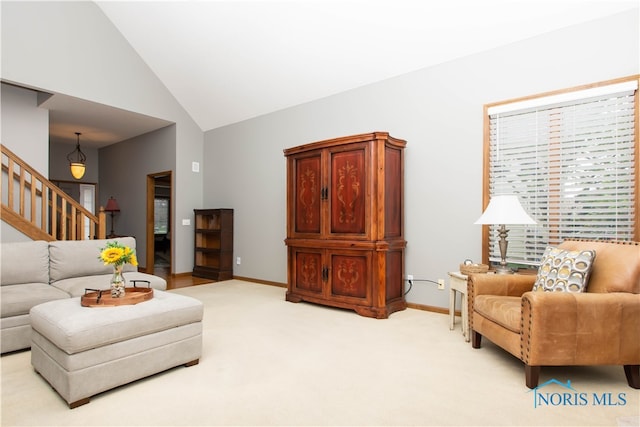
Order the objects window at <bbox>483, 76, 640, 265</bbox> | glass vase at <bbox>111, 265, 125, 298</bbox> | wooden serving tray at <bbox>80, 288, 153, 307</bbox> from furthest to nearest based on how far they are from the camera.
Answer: window at <bbox>483, 76, 640, 265</bbox> → glass vase at <bbox>111, 265, 125, 298</bbox> → wooden serving tray at <bbox>80, 288, 153, 307</bbox>

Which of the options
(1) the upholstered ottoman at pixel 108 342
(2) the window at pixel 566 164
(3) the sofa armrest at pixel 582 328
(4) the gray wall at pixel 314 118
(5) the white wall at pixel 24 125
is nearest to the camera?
(1) the upholstered ottoman at pixel 108 342

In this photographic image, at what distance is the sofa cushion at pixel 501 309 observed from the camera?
226 centimetres

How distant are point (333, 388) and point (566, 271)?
177 centimetres

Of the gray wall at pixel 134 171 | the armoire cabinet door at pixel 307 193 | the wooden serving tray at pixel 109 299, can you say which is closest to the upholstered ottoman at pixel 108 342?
the wooden serving tray at pixel 109 299

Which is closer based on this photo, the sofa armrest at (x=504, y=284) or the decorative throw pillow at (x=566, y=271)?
the decorative throw pillow at (x=566, y=271)

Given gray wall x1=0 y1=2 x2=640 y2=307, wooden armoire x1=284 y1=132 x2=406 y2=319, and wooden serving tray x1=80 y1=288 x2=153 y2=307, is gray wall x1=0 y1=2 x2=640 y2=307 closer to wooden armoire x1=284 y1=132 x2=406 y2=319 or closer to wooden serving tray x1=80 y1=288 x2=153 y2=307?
wooden armoire x1=284 y1=132 x2=406 y2=319

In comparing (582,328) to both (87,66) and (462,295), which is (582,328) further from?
(87,66)

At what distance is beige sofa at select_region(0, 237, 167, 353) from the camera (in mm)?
2621

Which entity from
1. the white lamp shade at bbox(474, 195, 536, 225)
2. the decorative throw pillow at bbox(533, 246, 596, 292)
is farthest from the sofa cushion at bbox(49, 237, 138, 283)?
→ the decorative throw pillow at bbox(533, 246, 596, 292)

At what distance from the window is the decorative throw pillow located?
0.75m

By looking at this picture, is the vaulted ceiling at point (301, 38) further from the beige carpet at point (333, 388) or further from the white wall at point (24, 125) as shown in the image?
the beige carpet at point (333, 388)

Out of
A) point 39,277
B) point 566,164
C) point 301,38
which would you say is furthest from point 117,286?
point 566,164

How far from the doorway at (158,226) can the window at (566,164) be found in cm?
535

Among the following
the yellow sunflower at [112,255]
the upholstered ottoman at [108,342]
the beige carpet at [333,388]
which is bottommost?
the beige carpet at [333,388]
